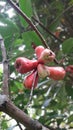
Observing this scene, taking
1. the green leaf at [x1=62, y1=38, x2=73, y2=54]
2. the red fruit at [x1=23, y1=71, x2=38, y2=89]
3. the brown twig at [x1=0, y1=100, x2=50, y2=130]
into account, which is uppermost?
the green leaf at [x1=62, y1=38, x2=73, y2=54]

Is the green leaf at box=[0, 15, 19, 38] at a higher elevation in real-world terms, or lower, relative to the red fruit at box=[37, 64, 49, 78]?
higher

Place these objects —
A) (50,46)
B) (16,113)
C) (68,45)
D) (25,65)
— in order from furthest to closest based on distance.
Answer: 1. (50,46)
2. (68,45)
3. (25,65)
4. (16,113)

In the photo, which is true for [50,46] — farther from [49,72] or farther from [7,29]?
[49,72]

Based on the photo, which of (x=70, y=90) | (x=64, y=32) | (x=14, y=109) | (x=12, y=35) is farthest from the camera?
(x=64, y=32)

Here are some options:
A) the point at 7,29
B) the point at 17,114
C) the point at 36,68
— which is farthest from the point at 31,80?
the point at 7,29

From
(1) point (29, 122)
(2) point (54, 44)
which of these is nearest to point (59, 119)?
(2) point (54, 44)

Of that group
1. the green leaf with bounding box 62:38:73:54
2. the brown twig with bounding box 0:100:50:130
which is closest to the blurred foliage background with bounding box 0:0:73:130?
the green leaf with bounding box 62:38:73:54

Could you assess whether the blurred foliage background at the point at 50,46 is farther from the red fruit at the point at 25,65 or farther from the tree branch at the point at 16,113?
the tree branch at the point at 16,113

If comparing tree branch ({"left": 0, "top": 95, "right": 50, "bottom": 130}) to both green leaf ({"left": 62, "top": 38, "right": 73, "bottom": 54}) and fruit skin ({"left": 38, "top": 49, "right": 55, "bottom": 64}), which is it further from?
green leaf ({"left": 62, "top": 38, "right": 73, "bottom": 54})

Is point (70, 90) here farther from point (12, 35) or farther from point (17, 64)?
point (17, 64)
